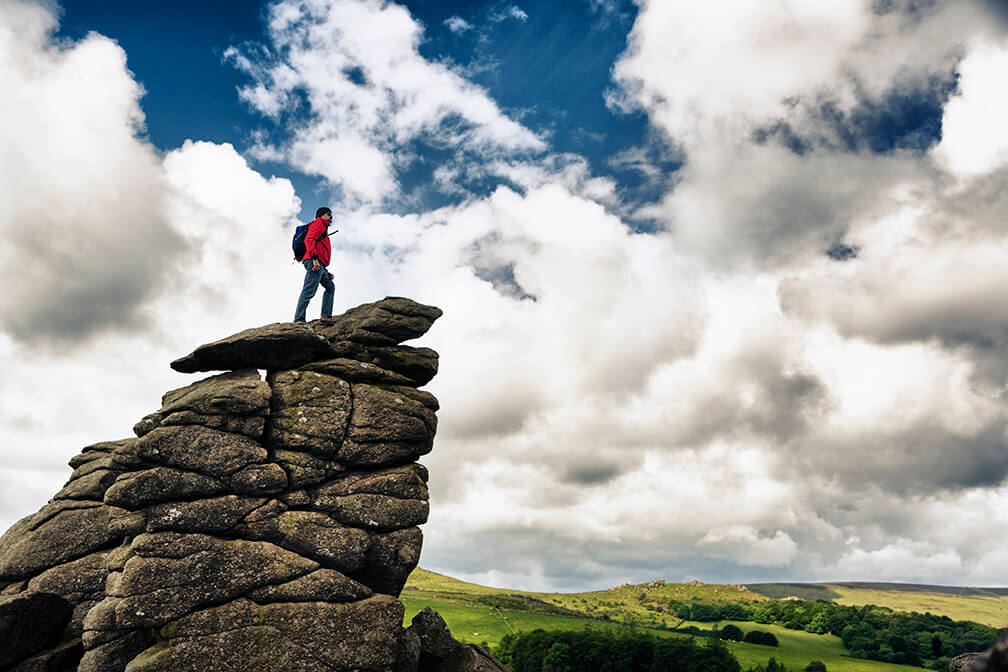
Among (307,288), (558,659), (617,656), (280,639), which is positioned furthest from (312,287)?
(617,656)

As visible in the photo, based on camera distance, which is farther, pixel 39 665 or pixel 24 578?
pixel 24 578

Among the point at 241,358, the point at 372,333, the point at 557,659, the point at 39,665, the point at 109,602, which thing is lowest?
the point at 557,659

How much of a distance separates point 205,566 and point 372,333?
15053 mm

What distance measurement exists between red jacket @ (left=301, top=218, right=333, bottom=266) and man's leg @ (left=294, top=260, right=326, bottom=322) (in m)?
0.49

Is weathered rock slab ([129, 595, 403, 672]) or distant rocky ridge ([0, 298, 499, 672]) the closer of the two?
weathered rock slab ([129, 595, 403, 672])

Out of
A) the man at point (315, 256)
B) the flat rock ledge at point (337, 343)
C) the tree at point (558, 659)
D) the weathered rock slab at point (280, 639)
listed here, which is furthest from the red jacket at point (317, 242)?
the tree at point (558, 659)

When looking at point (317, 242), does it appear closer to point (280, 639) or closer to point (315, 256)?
point (315, 256)

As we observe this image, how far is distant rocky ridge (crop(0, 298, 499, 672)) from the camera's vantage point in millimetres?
25328

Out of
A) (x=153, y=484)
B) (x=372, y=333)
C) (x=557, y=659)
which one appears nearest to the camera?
(x=153, y=484)

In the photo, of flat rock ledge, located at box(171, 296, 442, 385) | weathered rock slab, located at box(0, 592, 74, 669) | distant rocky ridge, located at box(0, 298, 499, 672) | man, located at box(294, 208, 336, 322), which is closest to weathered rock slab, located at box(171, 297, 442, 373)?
flat rock ledge, located at box(171, 296, 442, 385)

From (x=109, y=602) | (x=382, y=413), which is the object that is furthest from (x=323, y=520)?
(x=109, y=602)

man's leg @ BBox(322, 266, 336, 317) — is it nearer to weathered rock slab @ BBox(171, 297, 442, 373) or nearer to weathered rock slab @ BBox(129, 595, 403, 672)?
weathered rock slab @ BBox(171, 297, 442, 373)

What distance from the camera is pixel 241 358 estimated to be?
32344 mm

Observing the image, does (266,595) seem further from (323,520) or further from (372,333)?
(372,333)
